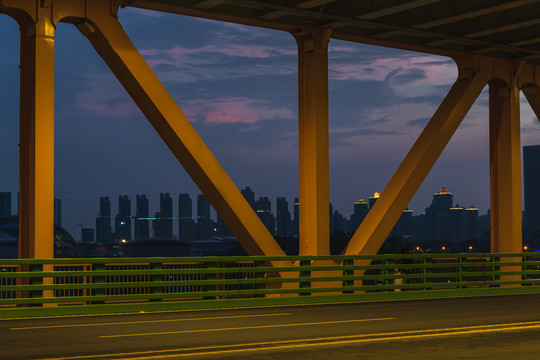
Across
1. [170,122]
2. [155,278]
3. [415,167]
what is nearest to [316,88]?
[415,167]

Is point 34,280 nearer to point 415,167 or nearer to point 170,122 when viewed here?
point 170,122

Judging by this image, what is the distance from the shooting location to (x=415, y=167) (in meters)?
25.2

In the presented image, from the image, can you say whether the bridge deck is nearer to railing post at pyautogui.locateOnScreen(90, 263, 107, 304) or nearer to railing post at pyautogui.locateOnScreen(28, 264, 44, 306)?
railing post at pyautogui.locateOnScreen(90, 263, 107, 304)

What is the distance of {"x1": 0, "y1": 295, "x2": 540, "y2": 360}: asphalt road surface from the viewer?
1103cm

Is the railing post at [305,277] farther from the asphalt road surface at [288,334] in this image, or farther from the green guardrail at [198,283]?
the asphalt road surface at [288,334]

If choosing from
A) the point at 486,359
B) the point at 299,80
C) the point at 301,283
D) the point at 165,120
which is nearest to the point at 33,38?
the point at 165,120

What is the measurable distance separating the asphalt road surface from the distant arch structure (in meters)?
3.94

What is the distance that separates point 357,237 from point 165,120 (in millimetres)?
6988

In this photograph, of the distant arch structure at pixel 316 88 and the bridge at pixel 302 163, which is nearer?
the bridge at pixel 302 163

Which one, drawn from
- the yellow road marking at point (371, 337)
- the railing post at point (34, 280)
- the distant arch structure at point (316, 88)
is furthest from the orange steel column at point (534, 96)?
the railing post at point (34, 280)

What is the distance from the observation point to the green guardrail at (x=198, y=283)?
17.8 metres

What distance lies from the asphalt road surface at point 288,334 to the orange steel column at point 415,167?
589 centimetres

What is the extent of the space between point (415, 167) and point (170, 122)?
7.80m

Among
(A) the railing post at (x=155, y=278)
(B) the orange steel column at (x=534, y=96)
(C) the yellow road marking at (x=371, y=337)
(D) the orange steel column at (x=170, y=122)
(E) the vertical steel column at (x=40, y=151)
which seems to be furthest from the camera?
(B) the orange steel column at (x=534, y=96)
